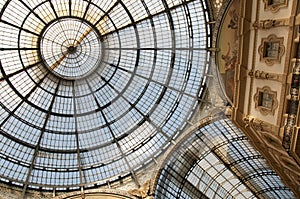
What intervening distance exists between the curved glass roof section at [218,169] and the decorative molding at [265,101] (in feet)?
31.9

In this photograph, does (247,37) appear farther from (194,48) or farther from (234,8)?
(194,48)

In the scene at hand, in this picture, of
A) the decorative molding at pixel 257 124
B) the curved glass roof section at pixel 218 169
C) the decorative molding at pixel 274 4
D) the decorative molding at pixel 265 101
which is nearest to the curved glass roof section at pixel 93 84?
the curved glass roof section at pixel 218 169

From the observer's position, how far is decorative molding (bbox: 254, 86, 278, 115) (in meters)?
16.8

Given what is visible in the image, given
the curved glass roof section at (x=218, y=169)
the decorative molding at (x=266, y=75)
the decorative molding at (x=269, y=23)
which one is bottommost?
the curved glass roof section at (x=218, y=169)

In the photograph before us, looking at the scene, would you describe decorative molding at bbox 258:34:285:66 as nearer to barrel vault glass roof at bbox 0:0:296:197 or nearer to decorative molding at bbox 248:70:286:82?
decorative molding at bbox 248:70:286:82

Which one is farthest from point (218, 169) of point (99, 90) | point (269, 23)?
point (269, 23)

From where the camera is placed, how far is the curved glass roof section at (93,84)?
2786 centimetres

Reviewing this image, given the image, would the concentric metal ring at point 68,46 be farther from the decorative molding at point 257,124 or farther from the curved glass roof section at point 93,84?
the decorative molding at point 257,124

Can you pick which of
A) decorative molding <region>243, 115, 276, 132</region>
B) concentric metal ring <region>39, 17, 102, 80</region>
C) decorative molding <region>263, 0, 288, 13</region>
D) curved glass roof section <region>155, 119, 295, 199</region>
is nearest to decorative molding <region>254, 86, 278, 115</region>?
decorative molding <region>243, 115, 276, 132</region>

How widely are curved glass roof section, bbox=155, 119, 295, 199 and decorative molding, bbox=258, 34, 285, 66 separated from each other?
11.0 metres

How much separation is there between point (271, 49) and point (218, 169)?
17.1 metres

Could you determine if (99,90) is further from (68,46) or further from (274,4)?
(274,4)

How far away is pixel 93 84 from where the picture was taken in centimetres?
3075

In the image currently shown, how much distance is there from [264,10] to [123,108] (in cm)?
1637
